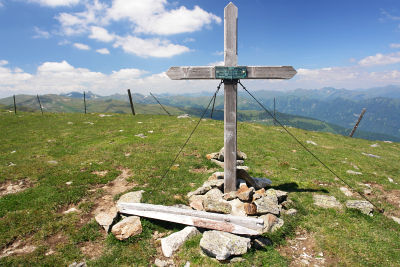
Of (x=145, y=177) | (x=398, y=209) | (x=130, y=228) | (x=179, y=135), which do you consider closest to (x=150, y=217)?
(x=130, y=228)

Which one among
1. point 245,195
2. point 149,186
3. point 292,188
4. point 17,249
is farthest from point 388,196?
point 17,249

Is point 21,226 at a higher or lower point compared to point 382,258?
higher

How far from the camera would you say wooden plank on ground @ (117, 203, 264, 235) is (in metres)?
6.99

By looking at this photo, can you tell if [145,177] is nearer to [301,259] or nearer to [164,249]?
[164,249]

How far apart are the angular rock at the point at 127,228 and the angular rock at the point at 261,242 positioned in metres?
4.16

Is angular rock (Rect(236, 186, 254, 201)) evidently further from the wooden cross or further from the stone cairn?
the wooden cross

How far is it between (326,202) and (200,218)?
6.82 meters

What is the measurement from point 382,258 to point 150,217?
26.8 feet

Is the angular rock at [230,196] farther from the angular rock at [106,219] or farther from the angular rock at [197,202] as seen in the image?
the angular rock at [106,219]

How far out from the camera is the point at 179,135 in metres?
22.8

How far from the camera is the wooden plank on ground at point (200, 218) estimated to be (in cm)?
699

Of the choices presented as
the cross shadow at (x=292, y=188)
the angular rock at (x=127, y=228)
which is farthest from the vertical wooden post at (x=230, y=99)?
the angular rock at (x=127, y=228)

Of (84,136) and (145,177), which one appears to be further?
(84,136)

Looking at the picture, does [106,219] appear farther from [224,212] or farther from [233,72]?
[233,72]
